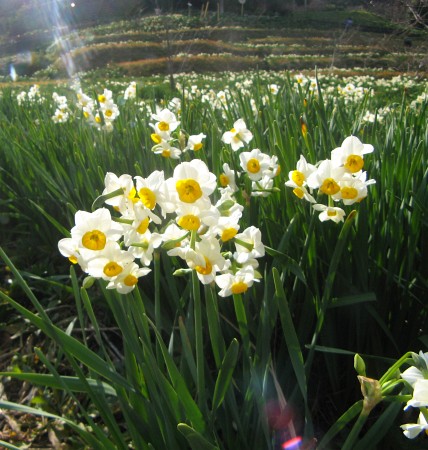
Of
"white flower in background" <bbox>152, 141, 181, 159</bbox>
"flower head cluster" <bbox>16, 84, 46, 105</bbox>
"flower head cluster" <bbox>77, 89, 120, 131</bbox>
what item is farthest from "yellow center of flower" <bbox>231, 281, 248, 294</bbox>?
"flower head cluster" <bbox>16, 84, 46, 105</bbox>

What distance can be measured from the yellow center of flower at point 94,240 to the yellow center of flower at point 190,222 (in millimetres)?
123

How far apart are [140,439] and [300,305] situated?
0.55m

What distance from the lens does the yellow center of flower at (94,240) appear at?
0.68 meters

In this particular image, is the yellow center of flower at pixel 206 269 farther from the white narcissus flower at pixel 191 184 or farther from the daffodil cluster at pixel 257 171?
the daffodil cluster at pixel 257 171

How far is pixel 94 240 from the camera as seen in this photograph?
0.68 m

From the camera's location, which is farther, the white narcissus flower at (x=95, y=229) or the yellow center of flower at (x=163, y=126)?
the yellow center of flower at (x=163, y=126)

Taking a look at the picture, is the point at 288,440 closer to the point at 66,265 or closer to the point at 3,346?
the point at 3,346

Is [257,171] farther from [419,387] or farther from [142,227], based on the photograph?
[419,387]

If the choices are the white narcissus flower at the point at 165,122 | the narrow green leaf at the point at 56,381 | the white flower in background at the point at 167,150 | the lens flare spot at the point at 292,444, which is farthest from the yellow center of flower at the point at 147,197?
the white narcissus flower at the point at 165,122

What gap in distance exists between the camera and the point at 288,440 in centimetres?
95

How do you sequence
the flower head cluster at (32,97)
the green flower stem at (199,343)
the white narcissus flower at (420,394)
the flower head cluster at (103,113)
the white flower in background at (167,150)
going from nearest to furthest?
1. the white narcissus flower at (420,394)
2. the green flower stem at (199,343)
3. the white flower in background at (167,150)
4. the flower head cluster at (103,113)
5. the flower head cluster at (32,97)

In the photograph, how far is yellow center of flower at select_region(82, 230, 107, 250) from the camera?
0.68 m

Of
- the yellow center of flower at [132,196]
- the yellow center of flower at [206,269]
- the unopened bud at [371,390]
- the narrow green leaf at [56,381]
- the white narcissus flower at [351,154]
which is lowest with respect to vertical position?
the narrow green leaf at [56,381]

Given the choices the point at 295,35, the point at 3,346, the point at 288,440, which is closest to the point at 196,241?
the point at 288,440
